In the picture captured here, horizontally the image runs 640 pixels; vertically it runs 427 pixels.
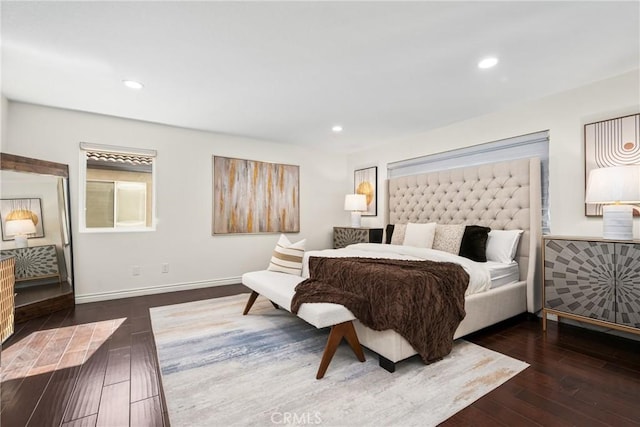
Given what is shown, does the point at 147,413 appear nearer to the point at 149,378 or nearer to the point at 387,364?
the point at 149,378

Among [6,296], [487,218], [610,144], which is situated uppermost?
[610,144]

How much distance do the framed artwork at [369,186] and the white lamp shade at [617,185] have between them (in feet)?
10.1

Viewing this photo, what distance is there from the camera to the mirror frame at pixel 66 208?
9.62 feet

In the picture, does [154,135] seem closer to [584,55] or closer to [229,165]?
[229,165]

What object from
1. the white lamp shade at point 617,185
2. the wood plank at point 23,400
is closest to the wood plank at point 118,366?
the wood plank at point 23,400

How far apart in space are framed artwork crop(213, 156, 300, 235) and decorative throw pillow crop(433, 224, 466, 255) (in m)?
2.58

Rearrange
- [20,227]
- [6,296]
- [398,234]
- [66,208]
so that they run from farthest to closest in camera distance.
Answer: [398,234] → [66,208] → [20,227] → [6,296]

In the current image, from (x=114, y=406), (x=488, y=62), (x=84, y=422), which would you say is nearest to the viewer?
(x=84, y=422)

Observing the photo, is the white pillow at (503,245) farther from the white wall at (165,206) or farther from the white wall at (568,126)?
the white wall at (165,206)

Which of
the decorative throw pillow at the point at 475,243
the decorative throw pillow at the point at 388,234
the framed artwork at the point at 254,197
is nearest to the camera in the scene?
the decorative throw pillow at the point at 475,243

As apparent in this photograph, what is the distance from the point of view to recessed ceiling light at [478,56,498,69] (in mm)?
2396

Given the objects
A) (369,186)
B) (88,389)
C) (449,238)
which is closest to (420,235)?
(449,238)

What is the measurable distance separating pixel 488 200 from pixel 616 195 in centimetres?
124

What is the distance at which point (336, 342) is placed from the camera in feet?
6.67
